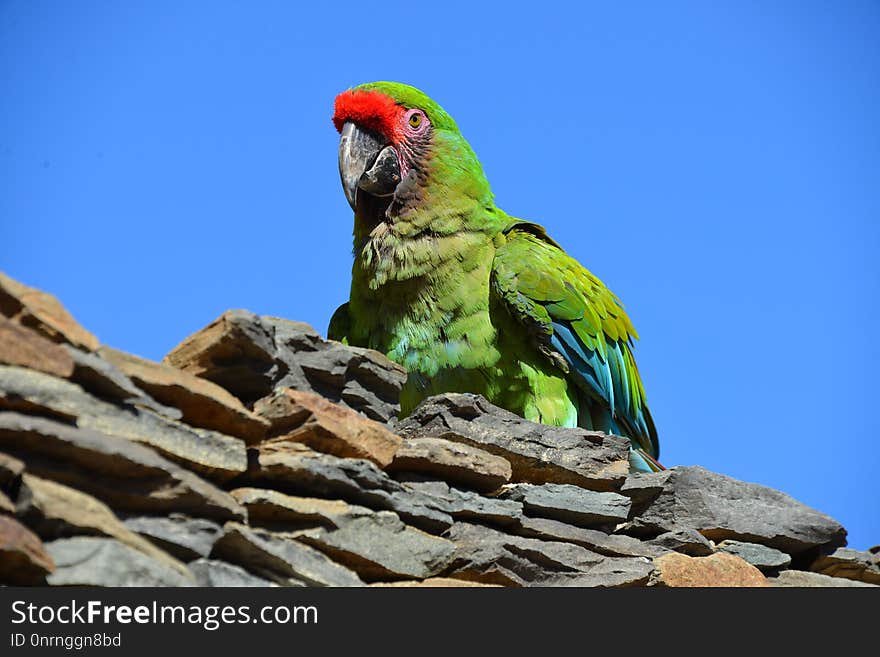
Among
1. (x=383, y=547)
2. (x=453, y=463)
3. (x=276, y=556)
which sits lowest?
Answer: (x=276, y=556)

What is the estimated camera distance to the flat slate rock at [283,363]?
3.45 metres

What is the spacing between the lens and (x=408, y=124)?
6.40m

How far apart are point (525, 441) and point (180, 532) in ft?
6.11

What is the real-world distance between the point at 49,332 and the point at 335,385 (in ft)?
4.17

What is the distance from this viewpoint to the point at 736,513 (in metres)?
4.83

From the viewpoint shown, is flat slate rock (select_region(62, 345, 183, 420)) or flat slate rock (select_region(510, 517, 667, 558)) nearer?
flat slate rock (select_region(62, 345, 183, 420))

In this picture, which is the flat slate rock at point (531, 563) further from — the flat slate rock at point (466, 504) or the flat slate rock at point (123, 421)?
the flat slate rock at point (123, 421)

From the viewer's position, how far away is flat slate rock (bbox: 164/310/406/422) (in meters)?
Result: 3.45

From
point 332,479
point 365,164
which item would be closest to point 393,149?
point 365,164

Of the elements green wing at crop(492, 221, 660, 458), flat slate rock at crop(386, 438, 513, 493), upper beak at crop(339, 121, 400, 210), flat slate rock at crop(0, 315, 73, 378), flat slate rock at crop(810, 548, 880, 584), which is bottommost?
flat slate rock at crop(810, 548, 880, 584)

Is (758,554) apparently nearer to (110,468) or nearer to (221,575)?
(221,575)

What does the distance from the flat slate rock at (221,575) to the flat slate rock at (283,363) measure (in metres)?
0.74

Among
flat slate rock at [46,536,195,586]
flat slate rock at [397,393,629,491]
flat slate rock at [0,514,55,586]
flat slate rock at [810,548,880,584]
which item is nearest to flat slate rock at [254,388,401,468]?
flat slate rock at [397,393,629,491]

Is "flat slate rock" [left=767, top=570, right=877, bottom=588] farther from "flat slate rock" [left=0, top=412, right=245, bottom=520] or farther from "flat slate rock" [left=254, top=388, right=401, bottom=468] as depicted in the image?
"flat slate rock" [left=0, top=412, right=245, bottom=520]
